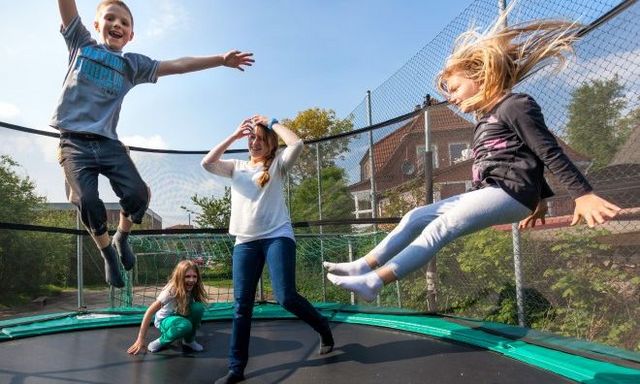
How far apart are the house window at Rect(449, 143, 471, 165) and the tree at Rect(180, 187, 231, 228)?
209 centimetres

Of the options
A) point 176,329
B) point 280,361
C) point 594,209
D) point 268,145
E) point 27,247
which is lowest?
point 280,361

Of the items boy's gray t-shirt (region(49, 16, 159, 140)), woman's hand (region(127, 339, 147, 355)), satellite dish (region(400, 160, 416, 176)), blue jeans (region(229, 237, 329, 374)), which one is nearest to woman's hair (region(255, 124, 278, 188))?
blue jeans (region(229, 237, 329, 374))

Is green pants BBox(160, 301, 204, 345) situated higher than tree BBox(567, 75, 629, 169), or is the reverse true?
tree BBox(567, 75, 629, 169)

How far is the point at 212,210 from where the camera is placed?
4.47 m

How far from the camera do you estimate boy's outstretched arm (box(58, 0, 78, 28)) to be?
6.28 feet

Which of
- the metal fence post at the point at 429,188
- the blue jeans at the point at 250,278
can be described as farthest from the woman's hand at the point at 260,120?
the metal fence post at the point at 429,188

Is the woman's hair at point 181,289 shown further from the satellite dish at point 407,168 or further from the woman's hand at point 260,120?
the satellite dish at point 407,168

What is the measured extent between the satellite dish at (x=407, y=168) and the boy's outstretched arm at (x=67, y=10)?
8.00ft

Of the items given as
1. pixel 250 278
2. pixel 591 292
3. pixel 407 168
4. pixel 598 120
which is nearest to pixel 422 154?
pixel 407 168

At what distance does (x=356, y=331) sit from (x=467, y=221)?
5.53ft

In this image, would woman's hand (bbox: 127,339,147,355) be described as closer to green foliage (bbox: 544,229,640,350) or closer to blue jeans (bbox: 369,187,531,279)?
blue jeans (bbox: 369,187,531,279)

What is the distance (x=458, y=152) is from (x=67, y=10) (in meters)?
2.48

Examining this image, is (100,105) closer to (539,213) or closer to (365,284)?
(365,284)

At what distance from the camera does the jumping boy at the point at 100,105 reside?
1905 mm
